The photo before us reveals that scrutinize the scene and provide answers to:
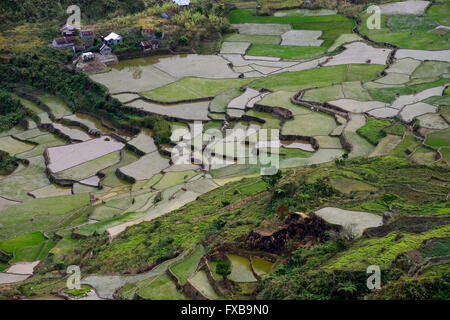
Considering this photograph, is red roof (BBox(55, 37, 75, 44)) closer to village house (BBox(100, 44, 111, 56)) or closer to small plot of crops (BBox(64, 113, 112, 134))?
village house (BBox(100, 44, 111, 56))

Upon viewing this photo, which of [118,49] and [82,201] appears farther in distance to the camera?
[118,49]

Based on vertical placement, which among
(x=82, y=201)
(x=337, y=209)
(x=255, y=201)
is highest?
(x=337, y=209)

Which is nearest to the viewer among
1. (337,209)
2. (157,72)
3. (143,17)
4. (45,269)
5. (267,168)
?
(337,209)

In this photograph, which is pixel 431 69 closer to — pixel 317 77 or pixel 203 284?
pixel 317 77

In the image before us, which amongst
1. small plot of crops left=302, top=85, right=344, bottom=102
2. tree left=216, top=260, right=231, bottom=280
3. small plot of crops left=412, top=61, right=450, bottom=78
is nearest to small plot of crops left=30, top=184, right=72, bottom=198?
tree left=216, top=260, right=231, bottom=280

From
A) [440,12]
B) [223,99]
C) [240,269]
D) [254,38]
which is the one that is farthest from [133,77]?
[440,12]

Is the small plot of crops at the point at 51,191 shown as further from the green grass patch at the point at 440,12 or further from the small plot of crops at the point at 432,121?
the green grass patch at the point at 440,12

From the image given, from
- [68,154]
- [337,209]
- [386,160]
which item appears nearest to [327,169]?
[386,160]

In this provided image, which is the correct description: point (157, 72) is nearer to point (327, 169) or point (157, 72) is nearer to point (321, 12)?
point (321, 12)
